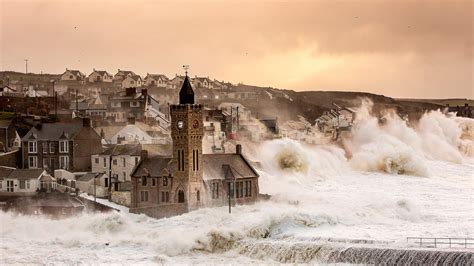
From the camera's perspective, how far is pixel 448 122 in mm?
98562

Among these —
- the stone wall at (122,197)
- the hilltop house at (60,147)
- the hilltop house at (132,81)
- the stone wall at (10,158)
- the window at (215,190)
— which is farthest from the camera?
the hilltop house at (132,81)

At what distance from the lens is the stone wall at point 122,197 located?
180 ft

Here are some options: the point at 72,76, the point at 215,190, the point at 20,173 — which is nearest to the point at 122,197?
the point at 215,190

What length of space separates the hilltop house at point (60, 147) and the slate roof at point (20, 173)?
2020 mm

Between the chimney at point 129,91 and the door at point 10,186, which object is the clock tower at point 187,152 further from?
the chimney at point 129,91

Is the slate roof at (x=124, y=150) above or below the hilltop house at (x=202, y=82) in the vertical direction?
below

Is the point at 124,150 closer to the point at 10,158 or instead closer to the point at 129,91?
the point at 10,158

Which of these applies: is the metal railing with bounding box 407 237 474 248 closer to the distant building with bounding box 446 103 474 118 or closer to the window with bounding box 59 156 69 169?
the window with bounding box 59 156 69 169

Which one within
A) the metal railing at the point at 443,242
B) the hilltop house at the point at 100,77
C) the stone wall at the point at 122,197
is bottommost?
the metal railing at the point at 443,242

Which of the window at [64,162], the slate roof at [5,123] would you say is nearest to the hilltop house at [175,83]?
the slate roof at [5,123]

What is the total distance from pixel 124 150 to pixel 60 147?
13.8 feet

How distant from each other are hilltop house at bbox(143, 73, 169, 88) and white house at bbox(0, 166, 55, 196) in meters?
29.9

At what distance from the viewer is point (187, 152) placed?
53.7m

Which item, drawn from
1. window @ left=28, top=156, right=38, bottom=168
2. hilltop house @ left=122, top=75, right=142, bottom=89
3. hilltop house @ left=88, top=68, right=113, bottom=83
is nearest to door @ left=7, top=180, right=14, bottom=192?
window @ left=28, top=156, right=38, bottom=168
